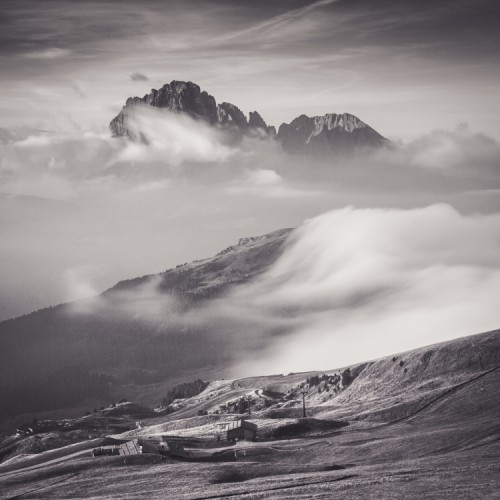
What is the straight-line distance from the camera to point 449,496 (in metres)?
99.1

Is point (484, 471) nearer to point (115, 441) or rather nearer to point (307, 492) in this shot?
point (307, 492)

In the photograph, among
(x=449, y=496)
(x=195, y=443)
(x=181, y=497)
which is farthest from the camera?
(x=195, y=443)

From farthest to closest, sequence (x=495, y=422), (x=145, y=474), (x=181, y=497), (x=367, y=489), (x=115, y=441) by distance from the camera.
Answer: (x=115, y=441)
(x=495, y=422)
(x=145, y=474)
(x=181, y=497)
(x=367, y=489)

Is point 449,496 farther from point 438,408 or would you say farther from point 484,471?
point 438,408

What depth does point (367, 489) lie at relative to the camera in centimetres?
10625

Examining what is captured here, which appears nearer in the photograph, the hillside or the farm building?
the hillside

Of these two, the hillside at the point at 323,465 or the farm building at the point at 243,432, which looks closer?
the hillside at the point at 323,465

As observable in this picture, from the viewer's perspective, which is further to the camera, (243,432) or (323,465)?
(243,432)

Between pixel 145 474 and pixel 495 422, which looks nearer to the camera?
pixel 145 474

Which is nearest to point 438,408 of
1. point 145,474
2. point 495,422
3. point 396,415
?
point 396,415

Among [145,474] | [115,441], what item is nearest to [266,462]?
[145,474]

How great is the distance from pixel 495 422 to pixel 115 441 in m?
91.8

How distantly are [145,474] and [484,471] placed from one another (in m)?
57.9

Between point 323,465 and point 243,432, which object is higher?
point 243,432
